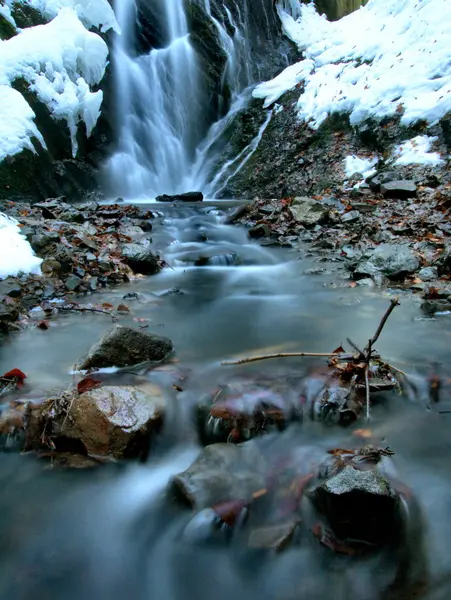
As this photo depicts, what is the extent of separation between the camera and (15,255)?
479cm

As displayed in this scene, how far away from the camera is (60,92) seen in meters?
9.84

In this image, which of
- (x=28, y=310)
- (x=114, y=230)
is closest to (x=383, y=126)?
(x=114, y=230)

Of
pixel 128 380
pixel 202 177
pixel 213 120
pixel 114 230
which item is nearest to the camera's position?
pixel 128 380

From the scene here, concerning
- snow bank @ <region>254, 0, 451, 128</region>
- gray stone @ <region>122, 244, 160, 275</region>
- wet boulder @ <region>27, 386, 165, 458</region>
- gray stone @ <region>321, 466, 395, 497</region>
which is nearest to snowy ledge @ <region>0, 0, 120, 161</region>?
gray stone @ <region>122, 244, 160, 275</region>

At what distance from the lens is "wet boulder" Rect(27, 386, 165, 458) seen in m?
2.11

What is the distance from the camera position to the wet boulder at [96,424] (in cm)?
211

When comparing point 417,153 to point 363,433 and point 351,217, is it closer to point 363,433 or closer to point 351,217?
point 351,217

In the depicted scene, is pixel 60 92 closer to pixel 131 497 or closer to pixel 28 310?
pixel 28 310

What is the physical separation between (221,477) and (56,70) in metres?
10.8

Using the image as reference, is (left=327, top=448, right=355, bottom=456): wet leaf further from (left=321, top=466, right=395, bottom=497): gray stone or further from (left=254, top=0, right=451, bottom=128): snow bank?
(left=254, top=0, right=451, bottom=128): snow bank

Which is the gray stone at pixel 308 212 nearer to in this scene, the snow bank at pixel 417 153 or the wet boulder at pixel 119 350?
the snow bank at pixel 417 153

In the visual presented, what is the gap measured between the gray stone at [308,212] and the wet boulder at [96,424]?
6080 mm

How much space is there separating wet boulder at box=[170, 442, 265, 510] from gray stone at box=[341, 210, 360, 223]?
5906 millimetres

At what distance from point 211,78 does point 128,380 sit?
15.3 meters
